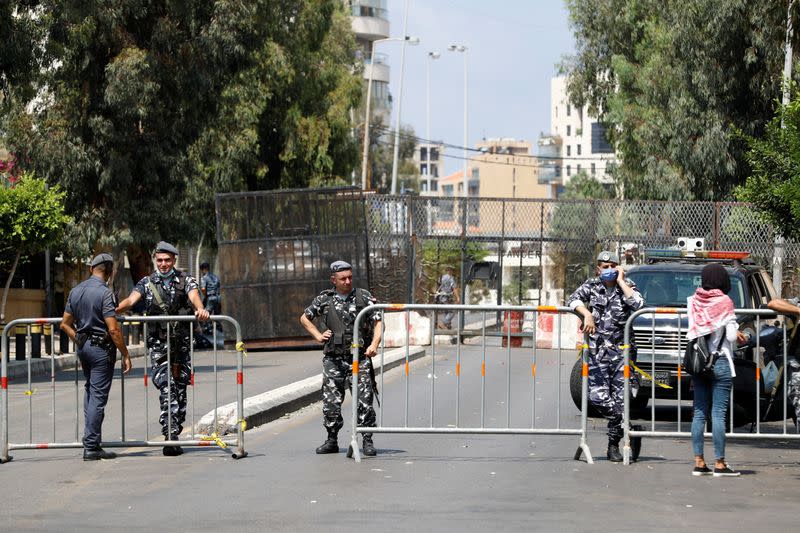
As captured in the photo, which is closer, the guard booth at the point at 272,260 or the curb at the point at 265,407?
the curb at the point at 265,407

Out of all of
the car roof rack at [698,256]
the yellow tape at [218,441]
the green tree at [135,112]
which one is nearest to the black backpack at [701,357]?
the yellow tape at [218,441]

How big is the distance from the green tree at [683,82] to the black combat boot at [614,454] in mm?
16346

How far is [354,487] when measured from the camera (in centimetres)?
999

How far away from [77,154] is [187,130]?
243 centimetres

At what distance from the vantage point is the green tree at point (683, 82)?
1187 inches

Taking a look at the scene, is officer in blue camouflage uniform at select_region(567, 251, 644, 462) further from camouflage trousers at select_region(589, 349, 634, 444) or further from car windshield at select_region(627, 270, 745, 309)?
car windshield at select_region(627, 270, 745, 309)

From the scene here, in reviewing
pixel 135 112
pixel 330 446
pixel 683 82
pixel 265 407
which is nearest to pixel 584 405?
pixel 330 446

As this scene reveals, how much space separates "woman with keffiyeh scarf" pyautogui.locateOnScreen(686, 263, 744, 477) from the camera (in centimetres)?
1066

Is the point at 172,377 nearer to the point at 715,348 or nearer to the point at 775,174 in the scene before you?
the point at 715,348

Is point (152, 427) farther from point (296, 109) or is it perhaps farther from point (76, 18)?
point (296, 109)

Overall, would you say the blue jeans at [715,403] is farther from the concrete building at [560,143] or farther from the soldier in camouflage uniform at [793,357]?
the concrete building at [560,143]

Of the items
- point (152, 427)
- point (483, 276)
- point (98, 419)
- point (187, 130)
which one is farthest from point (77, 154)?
point (98, 419)

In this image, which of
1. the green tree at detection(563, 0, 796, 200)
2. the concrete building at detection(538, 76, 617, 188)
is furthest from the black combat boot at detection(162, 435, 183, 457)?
the concrete building at detection(538, 76, 617, 188)

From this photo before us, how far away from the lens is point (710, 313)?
35.2 feet
